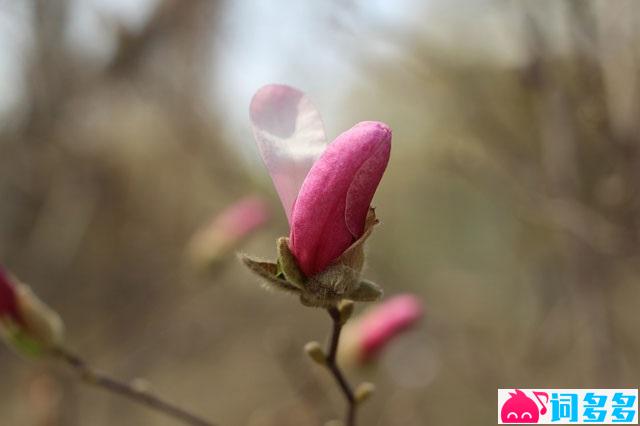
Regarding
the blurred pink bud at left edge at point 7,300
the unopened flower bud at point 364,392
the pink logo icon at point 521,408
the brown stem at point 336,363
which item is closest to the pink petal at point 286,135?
the brown stem at point 336,363

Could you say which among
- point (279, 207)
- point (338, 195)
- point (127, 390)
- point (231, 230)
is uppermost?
point (279, 207)

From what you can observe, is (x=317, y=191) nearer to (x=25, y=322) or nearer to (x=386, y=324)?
(x=25, y=322)

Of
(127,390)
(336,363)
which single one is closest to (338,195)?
(336,363)

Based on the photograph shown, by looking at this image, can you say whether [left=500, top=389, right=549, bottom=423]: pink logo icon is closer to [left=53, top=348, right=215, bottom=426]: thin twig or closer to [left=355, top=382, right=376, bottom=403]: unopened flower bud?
[left=355, top=382, right=376, bottom=403]: unopened flower bud

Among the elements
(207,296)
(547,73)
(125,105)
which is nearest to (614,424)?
(547,73)

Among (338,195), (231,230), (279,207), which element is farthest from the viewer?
(279,207)

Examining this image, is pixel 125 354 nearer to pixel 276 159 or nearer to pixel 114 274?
pixel 114 274

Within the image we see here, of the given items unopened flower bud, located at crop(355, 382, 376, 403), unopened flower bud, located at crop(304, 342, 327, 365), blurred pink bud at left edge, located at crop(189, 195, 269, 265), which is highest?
blurred pink bud at left edge, located at crop(189, 195, 269, 265)

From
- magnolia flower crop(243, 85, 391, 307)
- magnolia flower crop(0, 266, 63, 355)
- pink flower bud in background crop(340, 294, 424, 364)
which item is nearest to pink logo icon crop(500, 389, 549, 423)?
pink flower bud in background crop(340, 294, 424, 364)
